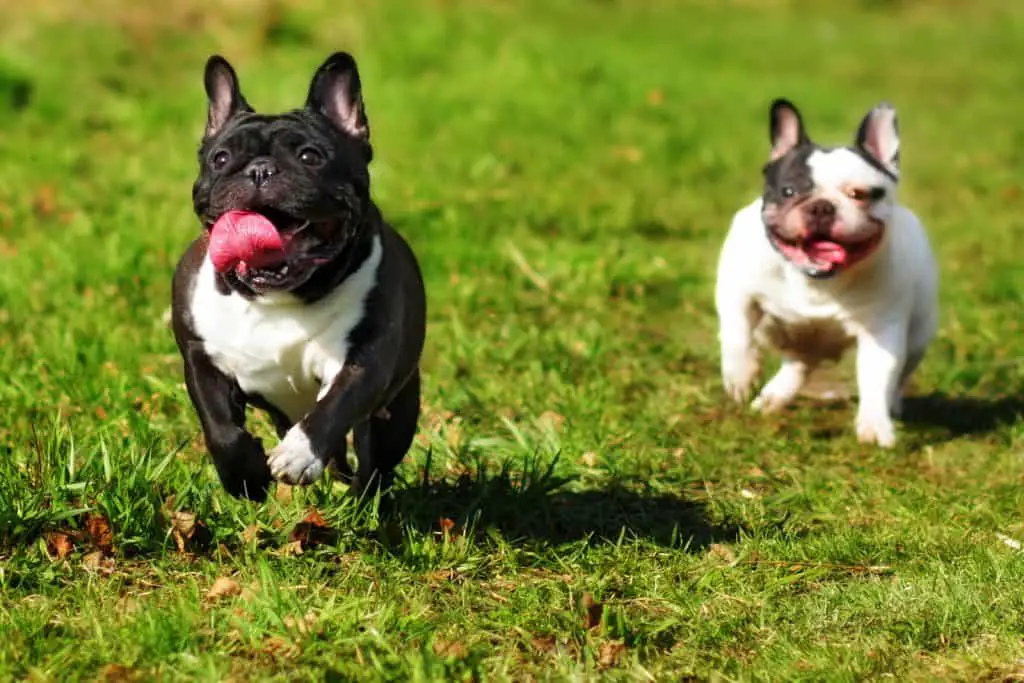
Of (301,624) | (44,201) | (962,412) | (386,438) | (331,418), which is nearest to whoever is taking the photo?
(301,624)

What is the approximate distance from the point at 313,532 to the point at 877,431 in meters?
2.69

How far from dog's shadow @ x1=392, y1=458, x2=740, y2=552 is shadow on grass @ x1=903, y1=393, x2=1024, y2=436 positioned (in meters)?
1.80

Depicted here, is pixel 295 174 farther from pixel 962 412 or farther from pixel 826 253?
pixel 962 412

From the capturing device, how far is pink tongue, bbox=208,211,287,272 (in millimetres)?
3852

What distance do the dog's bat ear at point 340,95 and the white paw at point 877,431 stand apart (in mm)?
2630

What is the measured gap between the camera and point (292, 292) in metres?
3.98

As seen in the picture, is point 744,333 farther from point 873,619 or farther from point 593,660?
point 593,660

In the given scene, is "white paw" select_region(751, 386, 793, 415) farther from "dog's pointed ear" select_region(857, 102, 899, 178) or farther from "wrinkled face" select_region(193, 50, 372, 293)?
"wrinkled face" select_region(193, 50, 372, 293)

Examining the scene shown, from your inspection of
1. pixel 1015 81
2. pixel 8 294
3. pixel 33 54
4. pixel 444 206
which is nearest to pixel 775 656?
pixel 8 294

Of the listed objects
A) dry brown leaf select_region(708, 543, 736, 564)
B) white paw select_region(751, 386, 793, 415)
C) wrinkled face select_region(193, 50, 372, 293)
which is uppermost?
wrinkled face select_region(193, 50, 372, 293)

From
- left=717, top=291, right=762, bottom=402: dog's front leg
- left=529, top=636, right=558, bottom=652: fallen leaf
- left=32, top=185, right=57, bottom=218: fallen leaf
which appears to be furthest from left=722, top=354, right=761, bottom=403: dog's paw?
left=32, top=185, right=57, bottom=218: fallen leaf

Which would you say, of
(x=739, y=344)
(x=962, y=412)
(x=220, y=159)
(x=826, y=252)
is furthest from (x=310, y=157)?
(x=962, y=412)

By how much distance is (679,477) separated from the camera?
5414mm

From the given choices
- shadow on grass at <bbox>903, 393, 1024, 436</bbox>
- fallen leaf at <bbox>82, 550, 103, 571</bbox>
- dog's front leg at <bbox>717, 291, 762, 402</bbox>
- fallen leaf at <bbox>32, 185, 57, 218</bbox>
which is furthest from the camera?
fallen leaf at <bbox>32, 185, 57, 218</bbox>
